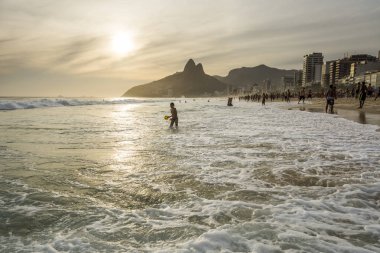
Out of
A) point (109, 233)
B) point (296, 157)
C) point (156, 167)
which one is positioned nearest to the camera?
point (109, 233)

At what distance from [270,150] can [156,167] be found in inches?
159

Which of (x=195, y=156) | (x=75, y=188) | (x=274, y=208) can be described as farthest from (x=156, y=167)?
(x=274, y=208)

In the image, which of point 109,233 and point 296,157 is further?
point 296,157

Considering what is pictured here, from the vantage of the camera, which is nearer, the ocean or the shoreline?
the ocean

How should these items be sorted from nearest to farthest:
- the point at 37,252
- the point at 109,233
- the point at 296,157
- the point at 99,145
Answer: the point at 37,252, the point at 109,233, the point at 296,157, the point at 99,145

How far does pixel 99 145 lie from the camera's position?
11664 mm

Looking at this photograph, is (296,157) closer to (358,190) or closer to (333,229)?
(358,190)

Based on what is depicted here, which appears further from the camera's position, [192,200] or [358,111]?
[358,111]

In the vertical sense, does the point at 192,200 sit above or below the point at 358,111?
below

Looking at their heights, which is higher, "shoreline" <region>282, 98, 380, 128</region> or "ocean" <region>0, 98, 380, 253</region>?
"shoreline" <region>282, 98, 380, 128</region>

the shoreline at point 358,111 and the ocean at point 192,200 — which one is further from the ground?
the shoreline at point 358,111

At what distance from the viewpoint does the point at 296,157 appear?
8.86m

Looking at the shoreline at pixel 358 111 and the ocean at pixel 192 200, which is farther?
the shoreline at pixel 358 111

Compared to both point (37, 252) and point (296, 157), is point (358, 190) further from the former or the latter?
point (37, 252)
